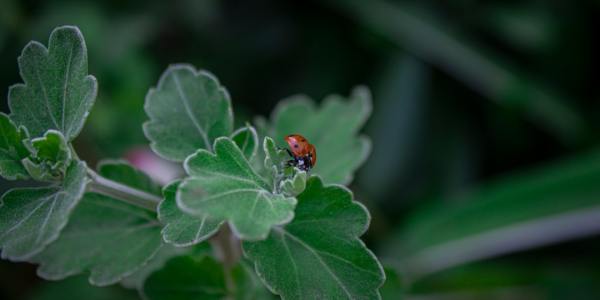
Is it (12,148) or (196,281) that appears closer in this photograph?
(12,148)

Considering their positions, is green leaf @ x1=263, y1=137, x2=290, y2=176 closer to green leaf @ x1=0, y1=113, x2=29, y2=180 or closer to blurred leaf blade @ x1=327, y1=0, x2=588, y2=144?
green leaf @ x1=0, y1=113, x2=29, y2=180

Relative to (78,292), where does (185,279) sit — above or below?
above

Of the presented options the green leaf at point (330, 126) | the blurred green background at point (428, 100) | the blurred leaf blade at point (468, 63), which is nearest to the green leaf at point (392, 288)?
the green leaf at point (330, 126)

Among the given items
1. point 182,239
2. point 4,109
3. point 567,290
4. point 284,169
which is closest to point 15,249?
point 182,239

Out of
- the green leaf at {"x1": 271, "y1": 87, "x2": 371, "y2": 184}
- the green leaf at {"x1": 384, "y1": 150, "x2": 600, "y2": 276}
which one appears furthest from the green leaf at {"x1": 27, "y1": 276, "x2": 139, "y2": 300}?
the green leaf at {"x1": 271, "y1": 87, "x2": 371, "y2": 184}

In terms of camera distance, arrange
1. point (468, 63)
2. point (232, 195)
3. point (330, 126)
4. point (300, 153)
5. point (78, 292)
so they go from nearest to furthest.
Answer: point (232, 195)
point (300, 153)
point (330, 126)
point (78, 292)
point (468, 63)

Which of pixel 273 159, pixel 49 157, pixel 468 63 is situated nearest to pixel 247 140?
pixel 273 159

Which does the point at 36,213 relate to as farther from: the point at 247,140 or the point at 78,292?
the point at 78,292
